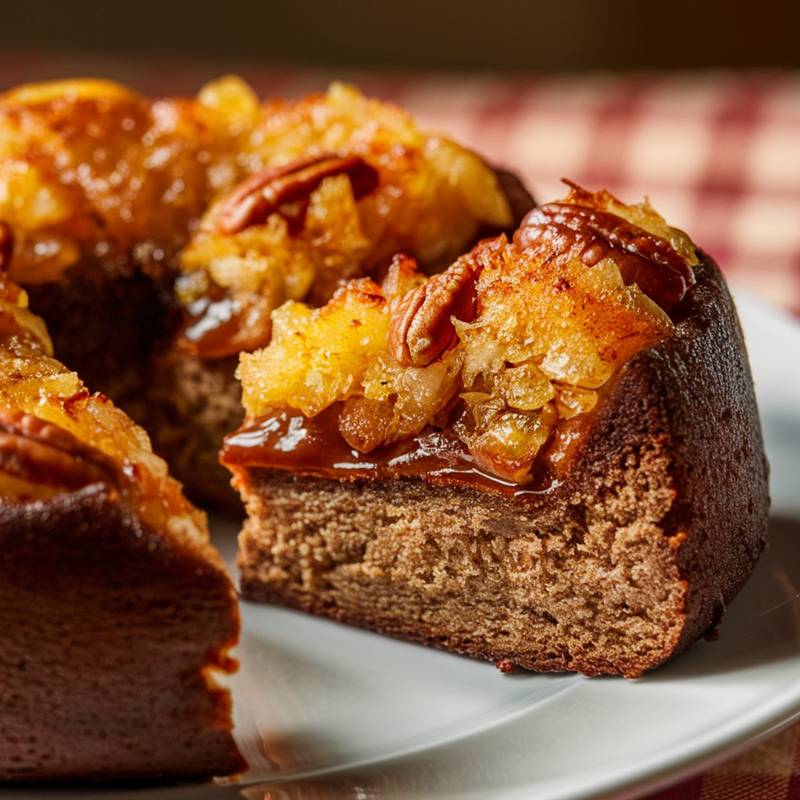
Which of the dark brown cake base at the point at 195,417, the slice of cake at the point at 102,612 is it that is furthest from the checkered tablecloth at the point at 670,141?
the slice of cake at the point at 102,612

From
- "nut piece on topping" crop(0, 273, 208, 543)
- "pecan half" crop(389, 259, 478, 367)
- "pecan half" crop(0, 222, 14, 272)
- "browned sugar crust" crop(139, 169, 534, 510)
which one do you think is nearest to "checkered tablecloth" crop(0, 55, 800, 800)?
"browned sugar crust" crop(139, 169, 534, 510)

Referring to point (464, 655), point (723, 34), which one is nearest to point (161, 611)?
point (464, 655)

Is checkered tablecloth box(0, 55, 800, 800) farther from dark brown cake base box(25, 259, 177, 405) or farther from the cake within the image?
dark brown cake base box(25, 259, 177, 405)

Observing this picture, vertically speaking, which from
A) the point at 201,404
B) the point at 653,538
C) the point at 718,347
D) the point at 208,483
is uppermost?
the point at 718,347

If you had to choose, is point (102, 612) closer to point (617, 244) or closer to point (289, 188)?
point (617, 244)

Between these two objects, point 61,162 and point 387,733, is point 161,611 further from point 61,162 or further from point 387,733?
point 61,162

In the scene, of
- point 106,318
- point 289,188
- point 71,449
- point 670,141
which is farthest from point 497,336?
point 670,141

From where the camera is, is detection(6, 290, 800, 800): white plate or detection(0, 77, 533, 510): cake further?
detection(0, 77, 533, 510): cake
